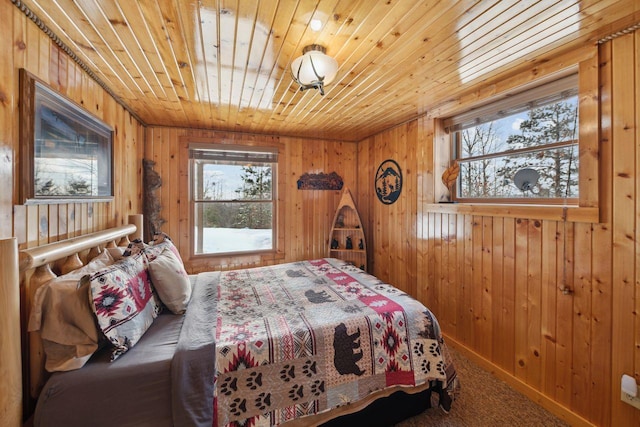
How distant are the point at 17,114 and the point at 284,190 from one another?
257 centimetres

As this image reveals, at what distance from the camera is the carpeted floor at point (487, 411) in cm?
164

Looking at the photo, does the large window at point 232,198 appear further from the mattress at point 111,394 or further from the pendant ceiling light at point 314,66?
the mattress at point 111,394

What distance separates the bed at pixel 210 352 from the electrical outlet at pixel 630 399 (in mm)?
838

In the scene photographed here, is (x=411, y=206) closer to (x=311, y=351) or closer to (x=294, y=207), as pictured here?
(x=294, y=207)

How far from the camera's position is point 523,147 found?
1994 mm

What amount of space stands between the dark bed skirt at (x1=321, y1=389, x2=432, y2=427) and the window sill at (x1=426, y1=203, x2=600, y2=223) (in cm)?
138

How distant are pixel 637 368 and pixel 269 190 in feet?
11.3

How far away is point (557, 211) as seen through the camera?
1663 millimetres

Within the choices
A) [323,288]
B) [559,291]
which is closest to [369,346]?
[323,288]

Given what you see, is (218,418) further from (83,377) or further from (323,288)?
(323,288)

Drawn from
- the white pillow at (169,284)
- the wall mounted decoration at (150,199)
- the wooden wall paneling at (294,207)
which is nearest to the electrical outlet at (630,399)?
the white pillow at (169,284)

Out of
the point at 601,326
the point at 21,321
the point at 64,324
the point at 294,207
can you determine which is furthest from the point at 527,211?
the point at 21,321

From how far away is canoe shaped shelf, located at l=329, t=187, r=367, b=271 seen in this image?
3627 millimetres

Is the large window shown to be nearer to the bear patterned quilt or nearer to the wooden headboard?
the bear patterned quilt
